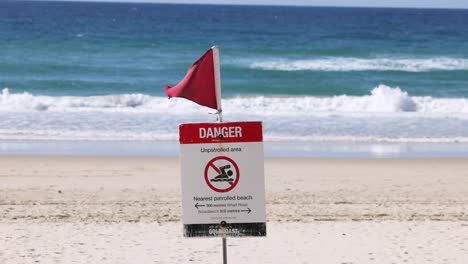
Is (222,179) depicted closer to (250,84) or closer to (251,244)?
(251,244)

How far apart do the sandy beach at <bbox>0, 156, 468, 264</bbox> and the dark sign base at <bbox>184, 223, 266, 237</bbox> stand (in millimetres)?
1873

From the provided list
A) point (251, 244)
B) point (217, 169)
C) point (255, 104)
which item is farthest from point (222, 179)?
point (255, 104)

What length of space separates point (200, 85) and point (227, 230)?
36.7 inches

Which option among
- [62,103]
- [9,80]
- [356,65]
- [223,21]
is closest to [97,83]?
[9,80]

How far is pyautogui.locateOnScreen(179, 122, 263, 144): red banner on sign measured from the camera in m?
5.48

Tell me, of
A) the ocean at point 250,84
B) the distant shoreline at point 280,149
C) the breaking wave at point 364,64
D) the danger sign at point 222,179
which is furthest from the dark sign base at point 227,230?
the breaking wave at point 364,64

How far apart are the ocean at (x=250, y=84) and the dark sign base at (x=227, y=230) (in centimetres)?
1059

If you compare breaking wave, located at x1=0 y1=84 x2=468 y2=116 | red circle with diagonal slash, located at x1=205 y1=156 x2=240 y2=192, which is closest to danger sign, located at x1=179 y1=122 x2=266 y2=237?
red circle with diagonal slash, located at x1=205 y1=156 x2=240 y2=192

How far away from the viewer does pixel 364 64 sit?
3997 cm

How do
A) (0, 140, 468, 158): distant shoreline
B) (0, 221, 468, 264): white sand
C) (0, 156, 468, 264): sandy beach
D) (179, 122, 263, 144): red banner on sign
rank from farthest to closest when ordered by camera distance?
(0, 140, 468, 158): distant shoreline, (0, 156, 468, 264): sandy beach, (0, 221, 468, 264): white sand, (179, 122, 263, 144): red banner on sign

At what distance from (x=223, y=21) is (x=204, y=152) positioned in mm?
70801

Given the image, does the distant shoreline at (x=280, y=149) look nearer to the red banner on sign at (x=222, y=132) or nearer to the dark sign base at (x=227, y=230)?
the dark sign base at (x=227, y=230)

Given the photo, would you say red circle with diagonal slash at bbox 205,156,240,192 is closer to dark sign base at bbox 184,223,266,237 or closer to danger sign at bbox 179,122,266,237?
danger sign at bbox 179,122,266,237

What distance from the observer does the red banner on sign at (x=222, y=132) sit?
5.48m
